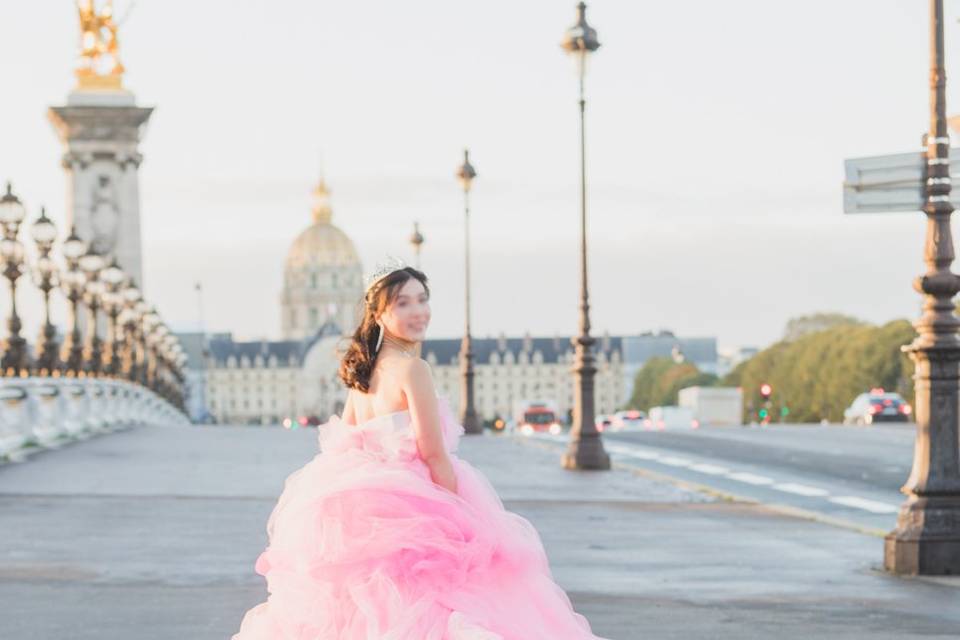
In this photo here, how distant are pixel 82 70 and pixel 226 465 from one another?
194ft

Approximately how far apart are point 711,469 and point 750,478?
2.56 meters

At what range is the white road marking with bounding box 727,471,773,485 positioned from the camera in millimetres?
25938

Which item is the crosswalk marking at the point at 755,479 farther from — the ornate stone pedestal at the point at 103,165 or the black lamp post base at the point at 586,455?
the ornate stone pedestal at the point at 103,165

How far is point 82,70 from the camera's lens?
8412cm

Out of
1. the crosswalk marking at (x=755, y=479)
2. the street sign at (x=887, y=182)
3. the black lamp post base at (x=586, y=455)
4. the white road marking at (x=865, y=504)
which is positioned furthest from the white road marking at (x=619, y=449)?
the street sign at (x=887, y=182)

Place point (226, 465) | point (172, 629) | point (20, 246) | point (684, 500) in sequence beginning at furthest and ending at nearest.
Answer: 1. point (20, 246)
2. point (226, 465)
3. point (684, 500)
4. point (172, 629)

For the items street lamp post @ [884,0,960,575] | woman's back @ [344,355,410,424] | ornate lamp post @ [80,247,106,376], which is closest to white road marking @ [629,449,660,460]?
ornate lamp post @ [80,247,106,376]

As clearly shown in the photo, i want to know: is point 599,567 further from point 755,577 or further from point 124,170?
point 124,170

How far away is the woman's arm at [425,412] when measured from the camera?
23.5 ft

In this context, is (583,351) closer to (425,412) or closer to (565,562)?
(565,562)

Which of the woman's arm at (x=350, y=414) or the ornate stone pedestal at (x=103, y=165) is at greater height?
the ornate stone pedestal at (x=103, y=165)

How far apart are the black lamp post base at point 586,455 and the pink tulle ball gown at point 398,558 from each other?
20.5 metres

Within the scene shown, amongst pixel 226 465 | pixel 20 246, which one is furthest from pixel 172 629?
pixel 20 246

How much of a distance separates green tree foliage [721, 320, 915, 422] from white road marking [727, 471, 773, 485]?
84181 millimetres
